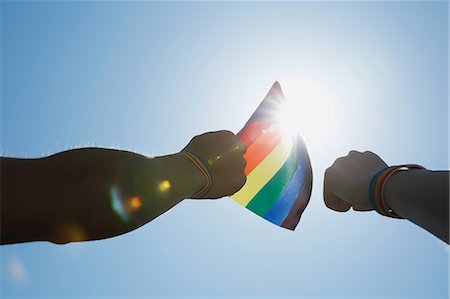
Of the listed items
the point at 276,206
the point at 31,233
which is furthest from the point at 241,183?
the point at 276,206

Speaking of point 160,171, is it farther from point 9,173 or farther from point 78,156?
point 9,173

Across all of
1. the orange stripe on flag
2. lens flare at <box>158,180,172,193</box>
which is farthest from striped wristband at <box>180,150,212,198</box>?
the orange stripe on flag

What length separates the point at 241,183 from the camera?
224 centimetres

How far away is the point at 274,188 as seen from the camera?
3.92m

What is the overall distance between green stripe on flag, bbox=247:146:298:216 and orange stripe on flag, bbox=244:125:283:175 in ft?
0.78

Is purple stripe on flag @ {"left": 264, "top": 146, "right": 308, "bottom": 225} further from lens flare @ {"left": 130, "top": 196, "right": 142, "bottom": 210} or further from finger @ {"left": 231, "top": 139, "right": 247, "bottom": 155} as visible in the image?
lens flare @ {"left": 130, "top": 196, "right": 142, "bottom": 210}

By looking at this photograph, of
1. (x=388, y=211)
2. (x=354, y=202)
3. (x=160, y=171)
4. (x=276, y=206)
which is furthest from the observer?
(x=276, y=206)

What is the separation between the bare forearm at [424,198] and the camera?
4.82 ft

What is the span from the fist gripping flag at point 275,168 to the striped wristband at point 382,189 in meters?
1.75

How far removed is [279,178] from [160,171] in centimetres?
286

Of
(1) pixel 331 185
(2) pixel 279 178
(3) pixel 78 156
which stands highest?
(2) pixel 279 178

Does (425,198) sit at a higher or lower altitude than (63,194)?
higher

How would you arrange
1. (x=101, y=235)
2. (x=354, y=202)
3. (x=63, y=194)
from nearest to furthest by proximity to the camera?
(x=63, y=194)
(x=101, y=235)
(x=354, y=202)

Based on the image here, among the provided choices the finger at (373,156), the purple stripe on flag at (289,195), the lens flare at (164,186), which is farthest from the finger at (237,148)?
the purple stripe on flag at (289,195)
